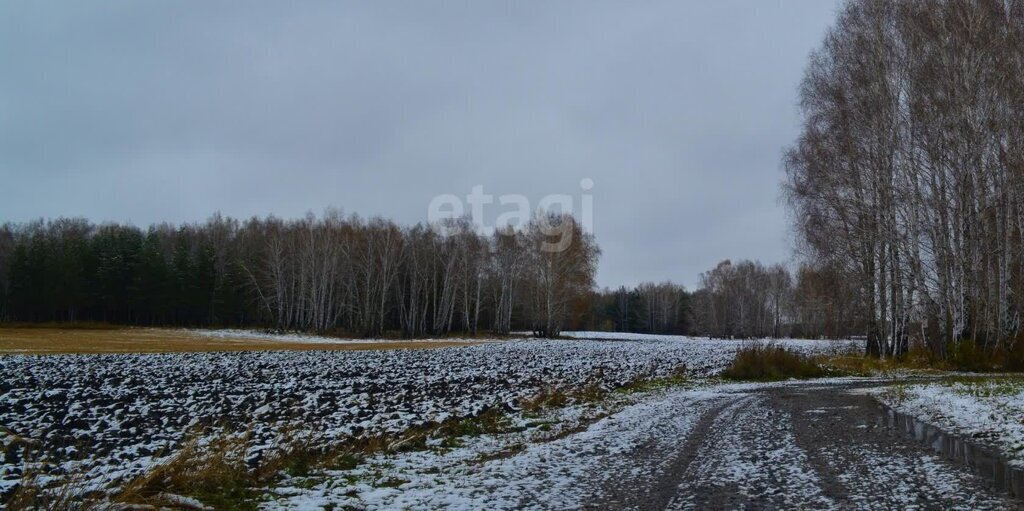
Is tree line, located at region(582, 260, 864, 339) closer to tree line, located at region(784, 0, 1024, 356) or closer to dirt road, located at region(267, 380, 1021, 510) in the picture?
tree line, located at region(784, 0, 1024, 356)

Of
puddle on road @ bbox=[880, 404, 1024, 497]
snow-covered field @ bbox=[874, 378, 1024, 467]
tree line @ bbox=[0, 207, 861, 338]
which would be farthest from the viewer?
tree line @ bbox=[0, 207, 861, 338]

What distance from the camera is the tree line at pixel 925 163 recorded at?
22875mm

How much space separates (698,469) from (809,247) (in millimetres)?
25377

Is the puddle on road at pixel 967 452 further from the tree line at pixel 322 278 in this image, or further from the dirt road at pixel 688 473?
the tree line at pixel 322 278

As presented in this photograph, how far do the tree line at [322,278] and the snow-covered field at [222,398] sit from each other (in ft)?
133

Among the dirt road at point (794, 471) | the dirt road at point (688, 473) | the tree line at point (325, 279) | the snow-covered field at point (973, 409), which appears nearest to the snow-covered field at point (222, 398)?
the dirt road at point (688, 473)

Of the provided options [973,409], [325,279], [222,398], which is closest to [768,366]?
[973,409]

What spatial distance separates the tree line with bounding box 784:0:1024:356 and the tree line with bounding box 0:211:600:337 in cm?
4080

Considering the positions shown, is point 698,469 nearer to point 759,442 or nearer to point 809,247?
point 759,442

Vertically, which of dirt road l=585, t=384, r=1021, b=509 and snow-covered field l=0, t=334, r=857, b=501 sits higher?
dirt road l=585, t=384, r=1021, b=509

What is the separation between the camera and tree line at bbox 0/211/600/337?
6950 centimetres

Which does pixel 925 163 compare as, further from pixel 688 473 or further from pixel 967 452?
pixel 688 473

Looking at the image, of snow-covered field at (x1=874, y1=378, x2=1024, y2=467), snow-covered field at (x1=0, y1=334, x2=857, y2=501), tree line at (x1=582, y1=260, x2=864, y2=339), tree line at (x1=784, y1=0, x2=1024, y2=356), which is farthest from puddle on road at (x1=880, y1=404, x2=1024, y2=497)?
tree line at (x1=582, y1=260, x2=864, y2=339)

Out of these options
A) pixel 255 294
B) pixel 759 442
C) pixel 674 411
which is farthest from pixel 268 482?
pixel 255 294
